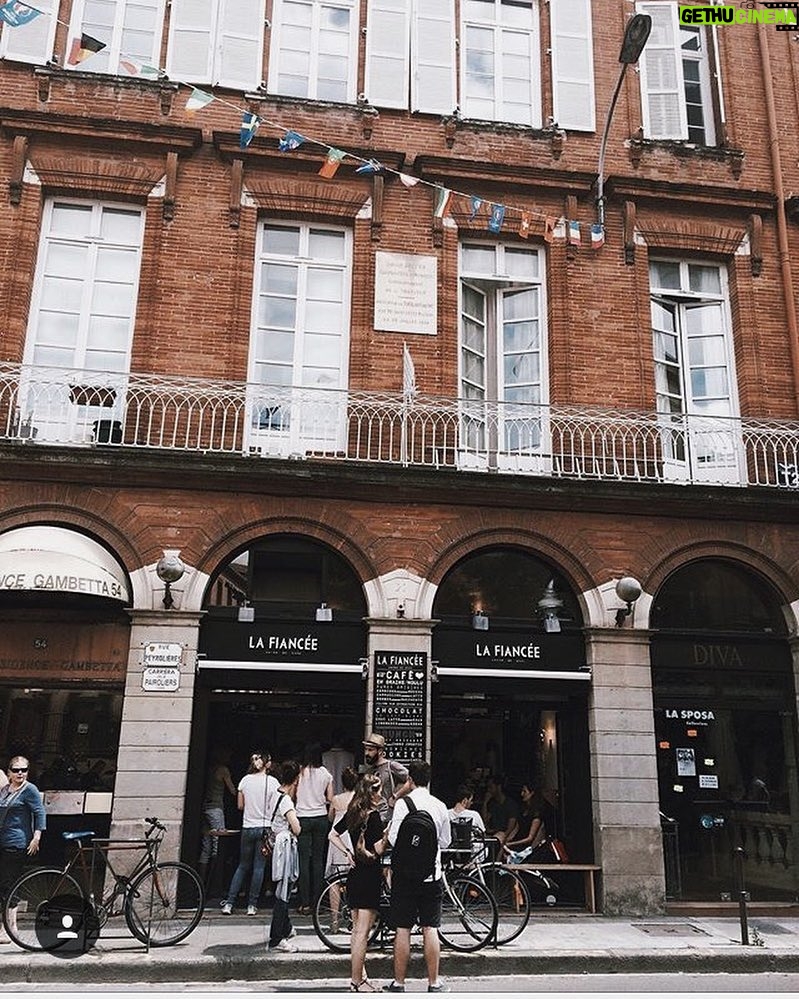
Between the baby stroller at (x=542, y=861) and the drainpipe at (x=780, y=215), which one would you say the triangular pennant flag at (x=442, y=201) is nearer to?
the drainpipe at (x=780, y=215)

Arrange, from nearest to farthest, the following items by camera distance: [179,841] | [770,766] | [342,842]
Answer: [342,842] → [179,841] → [770,766]

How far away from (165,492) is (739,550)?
7.28m

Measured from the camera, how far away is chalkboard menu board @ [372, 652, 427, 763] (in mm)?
10195

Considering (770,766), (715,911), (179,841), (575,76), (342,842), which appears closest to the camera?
(342,842)

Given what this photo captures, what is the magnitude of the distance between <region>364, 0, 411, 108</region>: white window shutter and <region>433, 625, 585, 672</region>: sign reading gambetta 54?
7.78m

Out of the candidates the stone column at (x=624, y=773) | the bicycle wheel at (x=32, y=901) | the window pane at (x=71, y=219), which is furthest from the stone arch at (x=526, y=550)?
the window pane at (x=71, y=219)

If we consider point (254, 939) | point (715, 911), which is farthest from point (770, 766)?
point (254, 939)

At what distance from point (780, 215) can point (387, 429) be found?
6.88 metres

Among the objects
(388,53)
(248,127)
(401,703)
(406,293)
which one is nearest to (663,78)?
(388,53)

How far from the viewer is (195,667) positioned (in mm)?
10148

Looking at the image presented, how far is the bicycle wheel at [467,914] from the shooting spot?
797 centimetres

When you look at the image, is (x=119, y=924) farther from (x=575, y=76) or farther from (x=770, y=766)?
(x=575, y=76)

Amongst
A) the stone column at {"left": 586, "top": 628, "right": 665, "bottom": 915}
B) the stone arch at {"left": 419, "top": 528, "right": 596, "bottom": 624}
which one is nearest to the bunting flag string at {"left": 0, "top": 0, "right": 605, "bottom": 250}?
the stone arch at {"left": 419, "top": 528, "right": 596, "bottom": 624}

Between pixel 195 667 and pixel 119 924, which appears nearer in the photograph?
pixel 119 924
